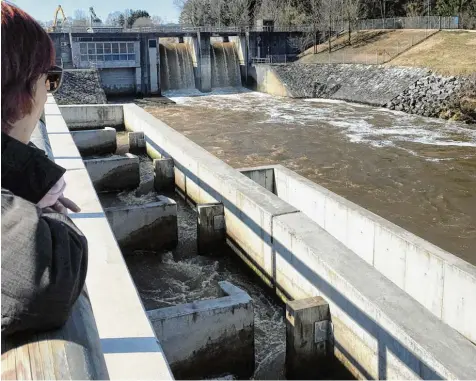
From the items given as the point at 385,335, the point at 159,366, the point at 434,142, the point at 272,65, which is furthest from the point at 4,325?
the point at 272,65

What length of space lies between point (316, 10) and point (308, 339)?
128ft

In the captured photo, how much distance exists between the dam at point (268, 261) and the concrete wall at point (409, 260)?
23 mm

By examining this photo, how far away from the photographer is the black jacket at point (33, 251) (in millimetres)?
946

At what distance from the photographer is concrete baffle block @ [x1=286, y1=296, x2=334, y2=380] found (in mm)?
5879

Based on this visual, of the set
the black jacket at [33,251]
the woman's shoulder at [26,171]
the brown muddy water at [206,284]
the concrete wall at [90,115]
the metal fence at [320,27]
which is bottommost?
the brown muddy water at [206,284]

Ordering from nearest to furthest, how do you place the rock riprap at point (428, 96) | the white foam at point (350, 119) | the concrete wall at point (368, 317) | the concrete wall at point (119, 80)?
the concrete wall at point (368, 317)
the white foam at point (350, 119)
the rock riprap at point (428, 96)
the concrete wall at point (119, 80)

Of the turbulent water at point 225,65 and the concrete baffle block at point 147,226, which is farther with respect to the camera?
the turbulent water at point 225,65

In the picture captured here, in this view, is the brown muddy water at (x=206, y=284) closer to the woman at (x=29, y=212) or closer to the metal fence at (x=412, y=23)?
the woman at (x=29, y=212)

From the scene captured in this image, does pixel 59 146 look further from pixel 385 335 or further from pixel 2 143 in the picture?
pixel 2 143

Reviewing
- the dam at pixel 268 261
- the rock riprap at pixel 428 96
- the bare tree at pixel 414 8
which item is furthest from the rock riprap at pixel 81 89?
the bare tree at pixel 414 8

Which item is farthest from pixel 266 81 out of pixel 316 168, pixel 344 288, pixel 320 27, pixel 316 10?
pixel 344 288

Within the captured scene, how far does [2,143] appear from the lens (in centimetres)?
104

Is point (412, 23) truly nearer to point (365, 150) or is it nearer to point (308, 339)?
point (365, 150)

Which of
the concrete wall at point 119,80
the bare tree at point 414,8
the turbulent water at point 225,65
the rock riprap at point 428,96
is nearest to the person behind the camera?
the rock riprap at point 428,96
